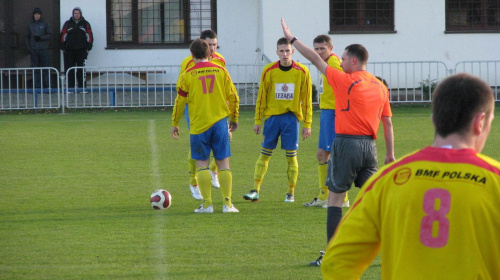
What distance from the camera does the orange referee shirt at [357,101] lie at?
6.32 meters

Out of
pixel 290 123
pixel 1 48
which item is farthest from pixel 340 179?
pixel 1 48

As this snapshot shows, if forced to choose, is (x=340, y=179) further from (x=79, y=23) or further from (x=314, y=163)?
(x=79, y=23)

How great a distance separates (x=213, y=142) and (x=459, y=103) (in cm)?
645

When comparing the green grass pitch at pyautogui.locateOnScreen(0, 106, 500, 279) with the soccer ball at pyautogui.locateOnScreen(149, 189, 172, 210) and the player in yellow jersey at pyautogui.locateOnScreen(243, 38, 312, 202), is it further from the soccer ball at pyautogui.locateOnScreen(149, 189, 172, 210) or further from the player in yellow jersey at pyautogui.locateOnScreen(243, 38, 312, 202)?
the player in yellow jersey at pyautogui.locateOnScreen(243, 38, 312, 202)

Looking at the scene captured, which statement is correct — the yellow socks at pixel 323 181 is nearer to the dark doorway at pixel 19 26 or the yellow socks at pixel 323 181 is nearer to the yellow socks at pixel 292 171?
the yellow socks at pixel 292 171

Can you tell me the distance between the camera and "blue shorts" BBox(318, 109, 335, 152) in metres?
9.16

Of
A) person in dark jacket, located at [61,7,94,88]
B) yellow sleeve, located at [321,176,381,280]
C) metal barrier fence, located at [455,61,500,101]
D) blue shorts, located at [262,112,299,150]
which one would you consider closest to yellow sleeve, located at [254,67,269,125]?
blue shorts, located at [262,112,299,150]

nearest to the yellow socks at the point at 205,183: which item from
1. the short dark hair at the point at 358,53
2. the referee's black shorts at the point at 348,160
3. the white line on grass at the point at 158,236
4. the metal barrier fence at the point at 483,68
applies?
the white line on grass at the point at 158,236

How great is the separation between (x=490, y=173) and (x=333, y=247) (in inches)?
23.8

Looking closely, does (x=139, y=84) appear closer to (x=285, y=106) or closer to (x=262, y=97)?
(x=262, y=97)

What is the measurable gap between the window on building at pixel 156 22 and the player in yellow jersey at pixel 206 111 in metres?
16.2

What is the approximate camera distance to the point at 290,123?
32.1 feet

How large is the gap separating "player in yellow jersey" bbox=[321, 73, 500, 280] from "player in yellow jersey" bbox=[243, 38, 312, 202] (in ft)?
22.8

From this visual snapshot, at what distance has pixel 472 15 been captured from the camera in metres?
24.9
